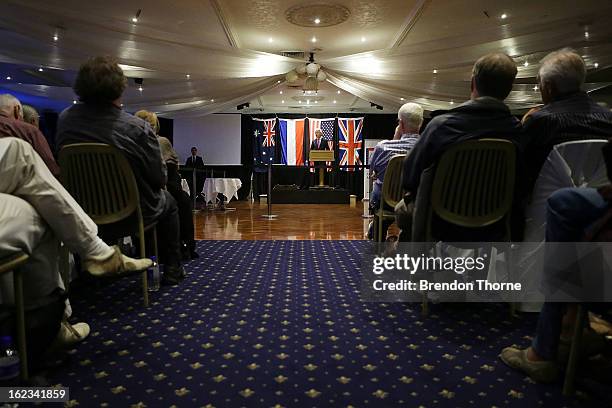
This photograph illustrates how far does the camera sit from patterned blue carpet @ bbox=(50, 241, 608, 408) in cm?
120

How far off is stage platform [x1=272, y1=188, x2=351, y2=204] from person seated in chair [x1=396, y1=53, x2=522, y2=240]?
9.54 m

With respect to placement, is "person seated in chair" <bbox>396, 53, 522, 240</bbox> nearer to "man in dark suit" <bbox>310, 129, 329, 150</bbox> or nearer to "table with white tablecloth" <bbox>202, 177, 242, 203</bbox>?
"table with white tablecloth" <bbox>202, 177, 242, 203</bbox>

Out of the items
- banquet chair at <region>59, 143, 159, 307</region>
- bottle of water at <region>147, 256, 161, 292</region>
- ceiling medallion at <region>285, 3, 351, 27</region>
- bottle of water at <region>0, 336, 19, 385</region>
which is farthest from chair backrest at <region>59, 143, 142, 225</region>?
ceiling medallion at <region>285, 3, 351, 27</region>

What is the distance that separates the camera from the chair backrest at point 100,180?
1.96 meters

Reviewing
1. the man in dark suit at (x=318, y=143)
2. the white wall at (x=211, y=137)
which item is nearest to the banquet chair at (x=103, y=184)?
the man in dark suit at (x=318, y=143)

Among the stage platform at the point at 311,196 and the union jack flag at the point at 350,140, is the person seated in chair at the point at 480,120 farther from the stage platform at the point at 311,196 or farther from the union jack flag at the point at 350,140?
the union jack flag at the point at 350,140

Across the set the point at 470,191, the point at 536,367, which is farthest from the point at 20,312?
the point at 470,191

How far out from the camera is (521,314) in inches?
76.1

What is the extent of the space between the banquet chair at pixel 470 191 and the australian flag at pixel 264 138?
39.8 feet

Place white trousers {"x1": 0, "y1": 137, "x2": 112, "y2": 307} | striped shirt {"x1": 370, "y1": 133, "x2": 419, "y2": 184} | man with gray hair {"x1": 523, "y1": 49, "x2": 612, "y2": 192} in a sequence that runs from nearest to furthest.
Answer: white trousers {"x1": 0, "y1": 137, "x2": 112, "y2": 307} < man with gray hair {"x1": 523, "y1": 49, "x2": 612, "y2": 192} < striped shirt {"x1": 370, "y1": 133, "x2": 419, "y2": 184}

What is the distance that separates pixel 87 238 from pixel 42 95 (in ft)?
28.8

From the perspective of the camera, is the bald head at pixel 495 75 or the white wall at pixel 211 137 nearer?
the bald head at pixel 495 75

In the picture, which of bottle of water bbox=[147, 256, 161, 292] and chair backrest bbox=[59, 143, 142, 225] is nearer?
chair backrest bbox=[59, 143, 142, 225]

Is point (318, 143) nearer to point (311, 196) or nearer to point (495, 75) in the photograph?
point (311, 196)
